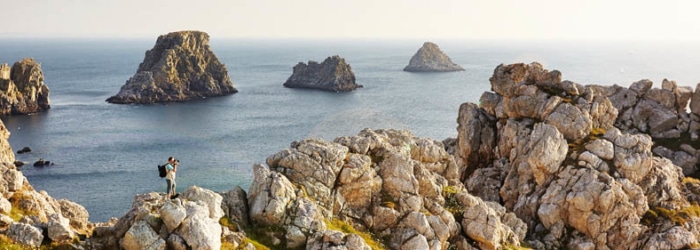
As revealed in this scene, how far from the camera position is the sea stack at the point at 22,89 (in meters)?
182

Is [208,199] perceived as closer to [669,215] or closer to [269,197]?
[269,197]

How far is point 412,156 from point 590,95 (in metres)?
27.4

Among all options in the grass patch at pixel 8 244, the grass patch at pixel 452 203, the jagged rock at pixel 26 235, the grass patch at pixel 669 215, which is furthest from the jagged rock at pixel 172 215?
the grass patch at pixel 669 215

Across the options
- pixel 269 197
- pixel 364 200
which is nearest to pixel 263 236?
pixel 269 197

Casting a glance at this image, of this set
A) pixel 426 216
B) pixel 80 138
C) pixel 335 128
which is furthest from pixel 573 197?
pixel 80 138

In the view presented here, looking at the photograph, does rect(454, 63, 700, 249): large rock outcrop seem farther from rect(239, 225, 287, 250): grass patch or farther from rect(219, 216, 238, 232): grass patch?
rect(219, 216, 238, 232): grass patch

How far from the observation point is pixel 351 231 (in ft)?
122

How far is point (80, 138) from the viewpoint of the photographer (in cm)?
15262

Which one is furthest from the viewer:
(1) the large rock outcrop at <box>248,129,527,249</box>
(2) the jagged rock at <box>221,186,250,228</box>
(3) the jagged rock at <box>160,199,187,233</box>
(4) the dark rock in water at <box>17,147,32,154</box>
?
(4) the dark rock in water at <box>17,147,32,154</box>

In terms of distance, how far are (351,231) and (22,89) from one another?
7312 inches

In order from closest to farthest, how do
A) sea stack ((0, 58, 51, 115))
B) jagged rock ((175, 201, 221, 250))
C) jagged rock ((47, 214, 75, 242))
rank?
1. jagged rock ((47, 214, 75, 242))
2. jagged rock ((175, 201, 221, 250))
3. sea stack ((0, 58, 51, 115))

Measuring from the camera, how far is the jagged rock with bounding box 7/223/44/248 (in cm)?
2808

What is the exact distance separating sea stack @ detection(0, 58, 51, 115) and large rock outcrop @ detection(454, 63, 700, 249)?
159840 mm

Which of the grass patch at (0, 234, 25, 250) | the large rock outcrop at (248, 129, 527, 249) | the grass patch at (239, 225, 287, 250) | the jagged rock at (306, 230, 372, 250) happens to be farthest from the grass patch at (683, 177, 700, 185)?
the grass patch at (0, 234, 25, 250)
